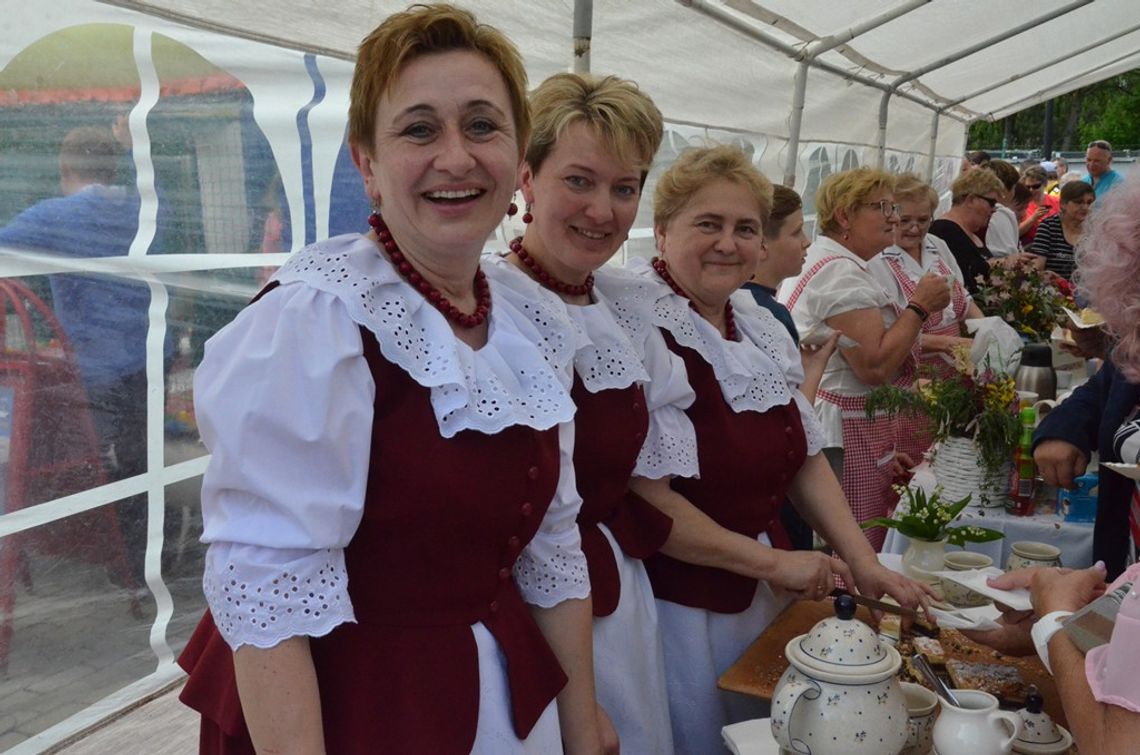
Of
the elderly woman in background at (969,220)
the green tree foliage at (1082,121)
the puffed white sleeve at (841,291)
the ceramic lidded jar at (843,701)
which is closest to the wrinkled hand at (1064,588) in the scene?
the ceramic lidded jar at (843,701)

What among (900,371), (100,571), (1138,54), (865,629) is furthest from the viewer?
(1138,54)

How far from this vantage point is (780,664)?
1651mm

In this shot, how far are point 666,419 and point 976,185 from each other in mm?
4741

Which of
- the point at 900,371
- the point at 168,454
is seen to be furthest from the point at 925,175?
the point at 168,454

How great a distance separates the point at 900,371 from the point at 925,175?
8785mm

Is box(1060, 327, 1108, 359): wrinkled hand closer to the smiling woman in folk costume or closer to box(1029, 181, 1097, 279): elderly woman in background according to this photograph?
the smiling woman in folk costume

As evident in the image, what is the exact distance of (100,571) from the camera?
2.25 meters

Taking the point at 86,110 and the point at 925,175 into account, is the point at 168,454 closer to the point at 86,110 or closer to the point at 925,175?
the point at 86,110

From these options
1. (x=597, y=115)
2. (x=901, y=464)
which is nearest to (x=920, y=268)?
(x=901, y=464)

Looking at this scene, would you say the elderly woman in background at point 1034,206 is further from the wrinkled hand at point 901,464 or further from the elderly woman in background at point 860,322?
the wrinkled hand at point 901,464

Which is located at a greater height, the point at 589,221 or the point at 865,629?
the point at 589,221

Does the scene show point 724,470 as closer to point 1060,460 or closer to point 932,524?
point 932,524

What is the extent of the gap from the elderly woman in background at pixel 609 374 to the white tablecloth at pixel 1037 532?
1021 mm

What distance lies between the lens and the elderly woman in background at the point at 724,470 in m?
1.83
